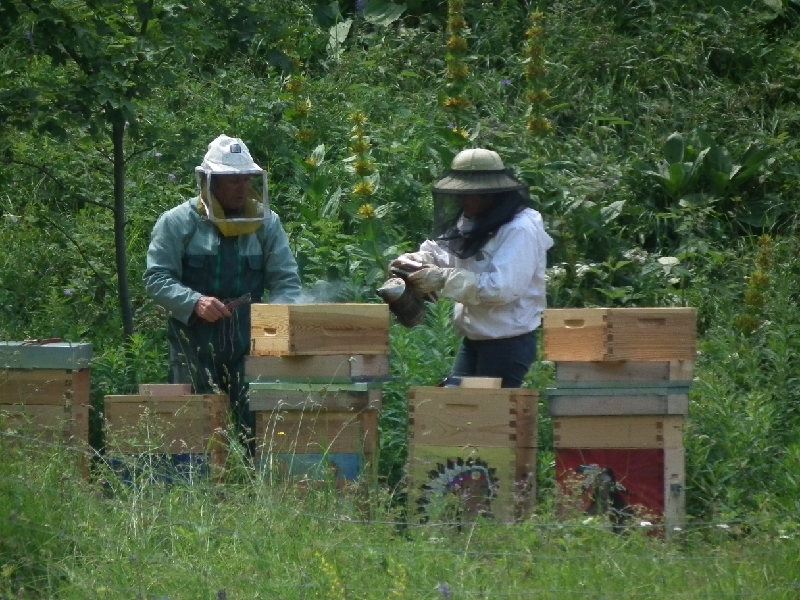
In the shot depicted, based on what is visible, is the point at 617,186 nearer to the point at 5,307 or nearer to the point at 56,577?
the point at 5,307

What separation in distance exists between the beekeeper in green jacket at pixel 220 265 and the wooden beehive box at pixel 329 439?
0.62 metres

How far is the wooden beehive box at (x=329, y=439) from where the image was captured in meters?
5.29

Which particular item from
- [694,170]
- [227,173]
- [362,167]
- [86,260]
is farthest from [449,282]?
[694,170]

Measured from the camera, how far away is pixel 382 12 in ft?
38.1

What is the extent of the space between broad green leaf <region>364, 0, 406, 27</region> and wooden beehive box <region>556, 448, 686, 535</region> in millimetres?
7087

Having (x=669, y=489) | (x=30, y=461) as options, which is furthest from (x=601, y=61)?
(x=30, y=461)

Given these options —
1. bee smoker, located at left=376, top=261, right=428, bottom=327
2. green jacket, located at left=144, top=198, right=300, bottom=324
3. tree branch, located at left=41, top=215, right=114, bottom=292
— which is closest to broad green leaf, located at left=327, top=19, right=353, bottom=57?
tree branch, located at left=41, top=215, right=114, bottom=292

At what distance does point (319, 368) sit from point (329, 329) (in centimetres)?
17

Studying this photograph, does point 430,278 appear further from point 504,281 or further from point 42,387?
point 42,387

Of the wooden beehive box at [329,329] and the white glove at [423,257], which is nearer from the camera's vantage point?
the wooden beehive box at [329,329]

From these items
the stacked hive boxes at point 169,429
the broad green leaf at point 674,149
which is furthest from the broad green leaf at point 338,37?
the stacked hive boxes at point 169,429

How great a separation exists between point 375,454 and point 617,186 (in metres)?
4.46

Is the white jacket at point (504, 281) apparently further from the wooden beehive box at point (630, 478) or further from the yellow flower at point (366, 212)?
the yellow flower at point (366, 212)

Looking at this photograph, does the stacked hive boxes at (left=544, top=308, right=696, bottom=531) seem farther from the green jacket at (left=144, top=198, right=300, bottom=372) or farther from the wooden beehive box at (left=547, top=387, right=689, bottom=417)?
the green jacket at (left=144, top=198, right=300, bottom=372)
